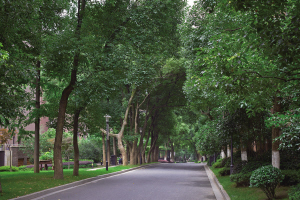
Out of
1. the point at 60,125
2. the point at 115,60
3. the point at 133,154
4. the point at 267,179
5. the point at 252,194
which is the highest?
the point at 115,60

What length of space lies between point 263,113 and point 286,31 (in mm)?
9398

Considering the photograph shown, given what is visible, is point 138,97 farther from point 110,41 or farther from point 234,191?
point 234,191

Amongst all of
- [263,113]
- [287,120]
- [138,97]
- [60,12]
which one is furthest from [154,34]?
[138,97]

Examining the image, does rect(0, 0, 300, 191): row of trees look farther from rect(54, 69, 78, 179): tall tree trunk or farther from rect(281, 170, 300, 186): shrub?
rect(281, 170, 300, 186): shrub

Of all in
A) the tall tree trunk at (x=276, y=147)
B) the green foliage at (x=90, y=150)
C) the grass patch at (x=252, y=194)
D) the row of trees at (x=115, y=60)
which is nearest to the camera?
the row of trees at (x=115, y=60)

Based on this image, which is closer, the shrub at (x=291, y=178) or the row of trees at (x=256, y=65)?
the row of trees at (x=256, y=65)

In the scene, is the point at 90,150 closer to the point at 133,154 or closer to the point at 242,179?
the point at 133,154

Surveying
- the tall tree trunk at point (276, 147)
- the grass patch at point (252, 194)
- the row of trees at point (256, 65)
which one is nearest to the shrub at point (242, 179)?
the grass patch at point (252, 194)

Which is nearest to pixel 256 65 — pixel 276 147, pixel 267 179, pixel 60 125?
pixel 267 179

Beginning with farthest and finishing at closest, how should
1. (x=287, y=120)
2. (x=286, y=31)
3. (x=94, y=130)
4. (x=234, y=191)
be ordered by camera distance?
(x=94, y=130) → (x=234, y=191) → (x=287, y=120) → (x=286, y=31)

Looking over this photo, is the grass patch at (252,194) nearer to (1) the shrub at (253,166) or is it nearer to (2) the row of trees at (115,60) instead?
(2) the row of trees at (115,60)

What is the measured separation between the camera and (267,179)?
9211 mm

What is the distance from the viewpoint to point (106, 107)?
114 ft

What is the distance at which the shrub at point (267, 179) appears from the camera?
9.20 metres
